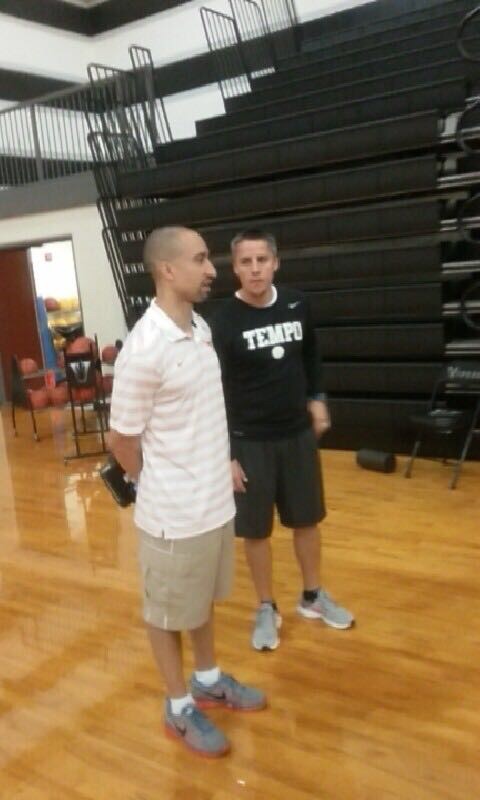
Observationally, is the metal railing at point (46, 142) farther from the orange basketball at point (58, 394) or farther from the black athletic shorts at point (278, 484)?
the black athletic shorts at point (278, 484)

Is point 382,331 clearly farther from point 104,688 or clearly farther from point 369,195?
point 104,688

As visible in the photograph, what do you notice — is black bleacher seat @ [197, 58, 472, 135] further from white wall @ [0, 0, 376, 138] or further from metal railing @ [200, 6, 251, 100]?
white wall @ [0, 0, 376, 138]

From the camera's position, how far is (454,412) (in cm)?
456

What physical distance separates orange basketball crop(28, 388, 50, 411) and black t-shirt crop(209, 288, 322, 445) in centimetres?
478

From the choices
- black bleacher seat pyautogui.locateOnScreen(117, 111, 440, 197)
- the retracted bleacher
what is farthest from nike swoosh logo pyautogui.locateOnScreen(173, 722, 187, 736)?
black bleacher seat pyautogui.locateOnScreen(117, 111, 440, 197)

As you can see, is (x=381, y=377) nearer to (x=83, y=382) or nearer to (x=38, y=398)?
(x=83, y=382)

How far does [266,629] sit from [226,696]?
42 centimetres

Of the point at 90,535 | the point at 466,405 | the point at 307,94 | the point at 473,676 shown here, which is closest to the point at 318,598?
the point at 473,676

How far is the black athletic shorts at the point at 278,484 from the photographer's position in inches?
102

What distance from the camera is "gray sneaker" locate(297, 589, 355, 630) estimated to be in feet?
9.18

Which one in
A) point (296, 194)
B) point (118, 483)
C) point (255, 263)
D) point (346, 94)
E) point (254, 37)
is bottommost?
point (118, 483)

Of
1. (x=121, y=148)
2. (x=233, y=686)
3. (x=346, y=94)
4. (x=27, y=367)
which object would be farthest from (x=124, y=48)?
(x=233, y=686)

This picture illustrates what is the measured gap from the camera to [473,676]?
242cm

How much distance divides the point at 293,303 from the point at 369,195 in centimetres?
286
